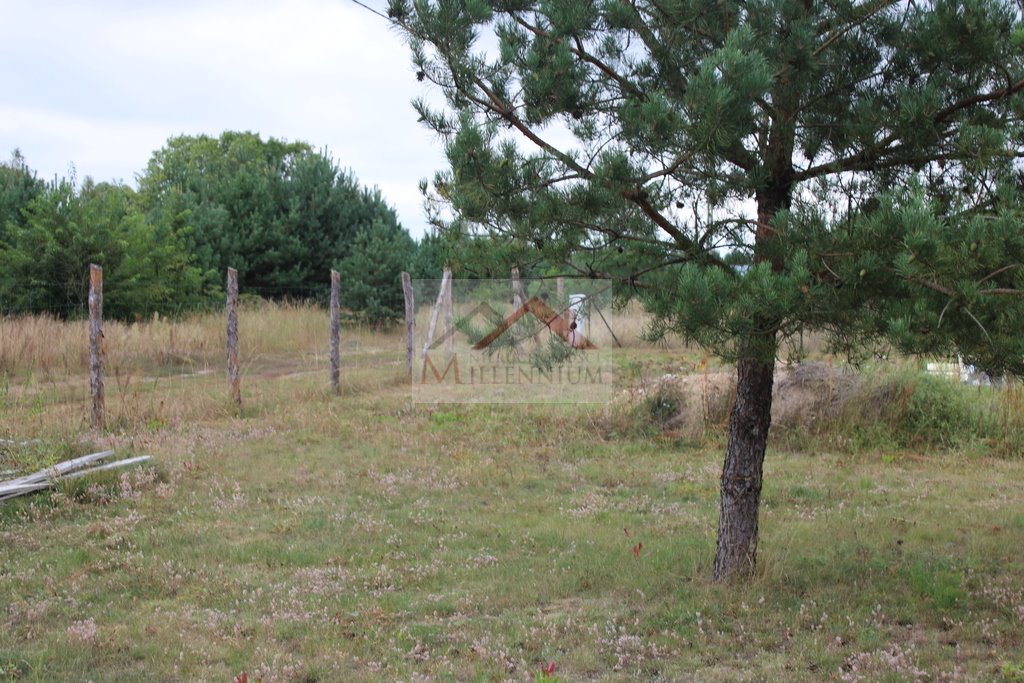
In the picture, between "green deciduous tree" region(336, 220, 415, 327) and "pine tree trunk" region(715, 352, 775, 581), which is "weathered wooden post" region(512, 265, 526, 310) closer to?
"pine tree trunk" region(715, 352, 775, 581)

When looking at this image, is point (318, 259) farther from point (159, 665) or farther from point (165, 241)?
point (159, 665)

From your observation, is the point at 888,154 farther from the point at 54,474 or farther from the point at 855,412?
the point at 54,474

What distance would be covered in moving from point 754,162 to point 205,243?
21239 millimetres

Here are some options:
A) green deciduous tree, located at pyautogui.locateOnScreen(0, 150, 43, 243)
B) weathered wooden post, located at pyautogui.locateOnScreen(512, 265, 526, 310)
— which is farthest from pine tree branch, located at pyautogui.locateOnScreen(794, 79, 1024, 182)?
green deciduous tree, located at pyautogui.locateOnScreen(0, 150, 43, 243)

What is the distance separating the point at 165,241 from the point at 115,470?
13132mm

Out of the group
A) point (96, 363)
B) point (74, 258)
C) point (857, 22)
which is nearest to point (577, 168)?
point (857, 22)

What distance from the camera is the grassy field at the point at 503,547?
4.44 metres

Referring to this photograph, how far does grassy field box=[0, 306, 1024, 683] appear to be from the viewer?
4.44m

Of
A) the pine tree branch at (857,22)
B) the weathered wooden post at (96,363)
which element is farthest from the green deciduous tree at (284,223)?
the pine tree branch at (857,22)

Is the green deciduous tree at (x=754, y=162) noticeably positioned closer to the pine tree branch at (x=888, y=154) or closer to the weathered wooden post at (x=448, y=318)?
the pine tree branch at (x=888, y=154)

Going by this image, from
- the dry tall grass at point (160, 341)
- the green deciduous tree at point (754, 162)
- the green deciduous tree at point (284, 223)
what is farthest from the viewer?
the green deciduous tree at point (284, 223)

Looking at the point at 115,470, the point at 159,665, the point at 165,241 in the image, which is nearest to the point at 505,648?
the point at 159,665

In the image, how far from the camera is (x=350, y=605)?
5176 millimetres

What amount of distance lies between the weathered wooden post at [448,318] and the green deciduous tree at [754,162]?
10099 mm
